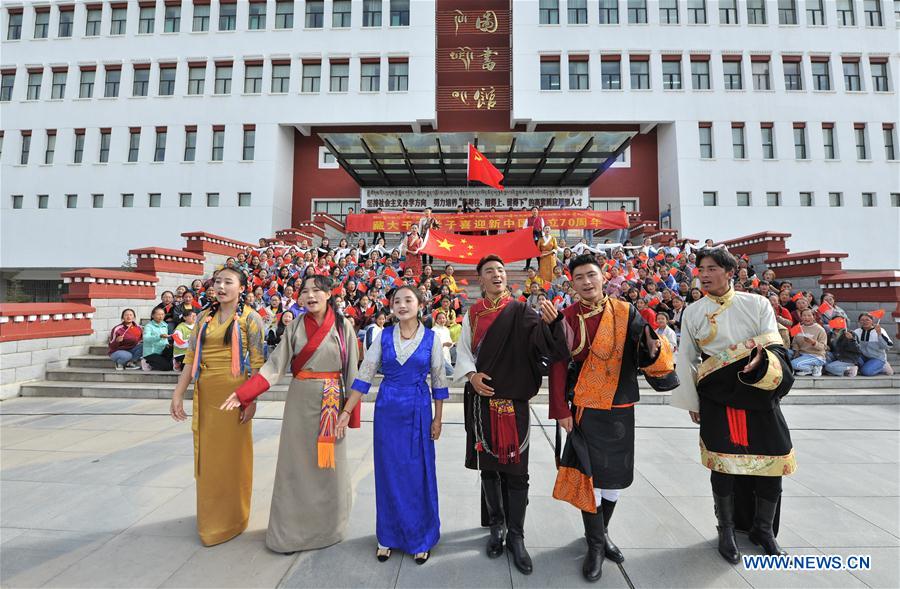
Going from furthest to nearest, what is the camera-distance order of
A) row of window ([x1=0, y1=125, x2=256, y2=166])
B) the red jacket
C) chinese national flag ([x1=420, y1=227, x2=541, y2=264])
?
1. row of window ([x1=0, y1=125, x2=256, y2=166])
2. chinese national flag ([x1=420, y1=227, x2=541, y2=264])
3. the red jacket

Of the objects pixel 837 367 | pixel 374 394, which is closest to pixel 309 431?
pixel 374 394

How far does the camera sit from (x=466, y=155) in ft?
62.6

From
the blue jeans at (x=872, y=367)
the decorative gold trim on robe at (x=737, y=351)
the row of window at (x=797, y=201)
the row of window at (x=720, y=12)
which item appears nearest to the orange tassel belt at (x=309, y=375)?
the decorative gold trim on robe at (x=737, y=351)

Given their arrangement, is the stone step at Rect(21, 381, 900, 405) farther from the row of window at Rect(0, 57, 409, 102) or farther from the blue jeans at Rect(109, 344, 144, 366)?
the row of window at Rect(0, 57, 409, 102)

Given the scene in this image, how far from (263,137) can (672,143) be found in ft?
64.2

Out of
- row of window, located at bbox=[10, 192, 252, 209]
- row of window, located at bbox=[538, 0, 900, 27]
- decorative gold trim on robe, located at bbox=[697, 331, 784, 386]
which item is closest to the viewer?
decorative gold trim on robe, located at bbox=[697, 331, 784, 386]

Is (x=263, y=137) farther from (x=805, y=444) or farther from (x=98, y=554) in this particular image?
(x=805, y=444)

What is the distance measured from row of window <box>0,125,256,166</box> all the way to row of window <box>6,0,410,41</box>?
16.9 feet

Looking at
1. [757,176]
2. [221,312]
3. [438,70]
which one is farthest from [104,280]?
[757,176]

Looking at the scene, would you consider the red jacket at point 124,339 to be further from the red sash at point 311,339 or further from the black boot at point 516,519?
the black boot at point 516,519

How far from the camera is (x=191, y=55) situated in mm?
19328

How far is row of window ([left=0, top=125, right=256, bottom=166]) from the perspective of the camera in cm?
1902

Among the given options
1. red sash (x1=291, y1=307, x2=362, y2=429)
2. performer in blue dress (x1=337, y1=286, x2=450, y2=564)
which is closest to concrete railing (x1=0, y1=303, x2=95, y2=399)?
red sash (x1=291, y1=307, x2=362, y2=429)

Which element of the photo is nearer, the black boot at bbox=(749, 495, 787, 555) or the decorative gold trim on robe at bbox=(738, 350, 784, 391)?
the decorative gold trim on robe at bbox=(738, 350, 784, 391)
